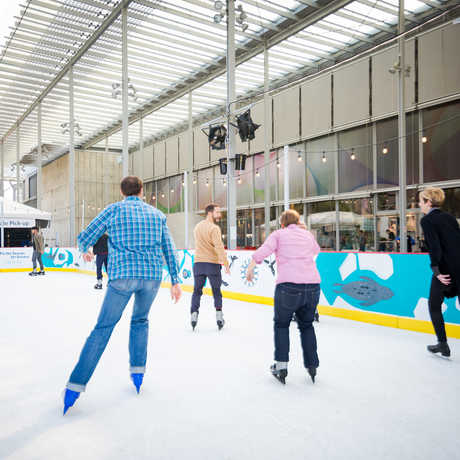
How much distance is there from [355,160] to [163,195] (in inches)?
569

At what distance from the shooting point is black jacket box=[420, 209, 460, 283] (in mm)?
3666

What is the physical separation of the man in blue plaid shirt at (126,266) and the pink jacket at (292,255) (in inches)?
31.4

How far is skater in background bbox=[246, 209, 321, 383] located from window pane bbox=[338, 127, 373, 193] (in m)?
13.1

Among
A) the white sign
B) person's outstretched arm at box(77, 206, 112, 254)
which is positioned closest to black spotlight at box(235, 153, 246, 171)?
person's outstretched arm at box(77, 206, 112, 254)

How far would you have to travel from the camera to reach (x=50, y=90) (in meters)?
22.0

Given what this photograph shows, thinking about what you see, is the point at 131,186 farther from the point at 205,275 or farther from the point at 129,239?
the point at 205,275

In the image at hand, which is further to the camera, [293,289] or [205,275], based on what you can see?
[205,275]

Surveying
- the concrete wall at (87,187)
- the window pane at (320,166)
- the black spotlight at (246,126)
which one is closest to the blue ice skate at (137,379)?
the black spotlight at (246,126)

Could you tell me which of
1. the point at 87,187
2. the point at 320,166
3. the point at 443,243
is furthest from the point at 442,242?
the point at 87,187

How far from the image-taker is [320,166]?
57.0 feet

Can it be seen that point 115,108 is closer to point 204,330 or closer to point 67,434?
point 204,330

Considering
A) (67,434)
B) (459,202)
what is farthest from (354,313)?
(459,202)

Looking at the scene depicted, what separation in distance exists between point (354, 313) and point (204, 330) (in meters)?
2.24

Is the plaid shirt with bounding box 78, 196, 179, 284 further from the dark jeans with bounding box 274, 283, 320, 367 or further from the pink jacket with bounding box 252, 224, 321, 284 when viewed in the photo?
the dark jeans with bounding box 274, 283, 320, 367
